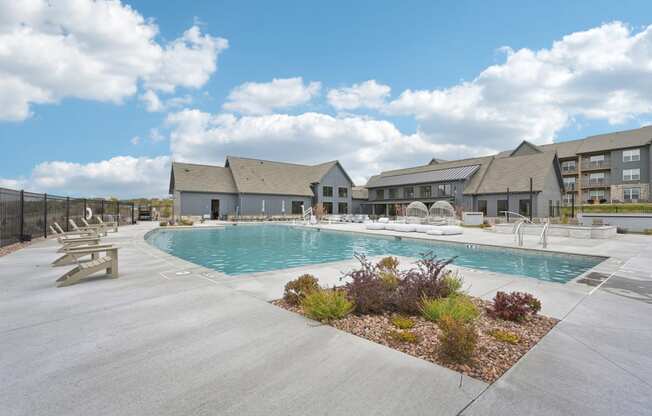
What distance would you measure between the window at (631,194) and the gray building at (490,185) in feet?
36.3

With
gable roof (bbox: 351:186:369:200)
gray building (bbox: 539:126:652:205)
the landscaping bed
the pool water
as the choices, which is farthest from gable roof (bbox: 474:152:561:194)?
the landscaping bed

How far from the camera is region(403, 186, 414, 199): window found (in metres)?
38.2

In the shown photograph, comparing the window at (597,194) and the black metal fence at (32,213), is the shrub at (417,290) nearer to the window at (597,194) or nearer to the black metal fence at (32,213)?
the black metal fence at (32,213)

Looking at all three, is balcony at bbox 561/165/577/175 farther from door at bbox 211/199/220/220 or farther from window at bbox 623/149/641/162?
door at bbox 211/199/220/220

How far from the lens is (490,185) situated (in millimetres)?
30703

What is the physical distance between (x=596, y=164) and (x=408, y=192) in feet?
83.5

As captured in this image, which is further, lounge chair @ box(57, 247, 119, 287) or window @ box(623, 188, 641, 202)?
window @ box(623, 188, 641, 202)

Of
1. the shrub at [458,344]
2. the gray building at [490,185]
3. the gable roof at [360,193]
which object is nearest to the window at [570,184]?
the gray building at [490,185]

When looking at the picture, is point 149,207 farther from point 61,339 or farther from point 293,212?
point 61,339

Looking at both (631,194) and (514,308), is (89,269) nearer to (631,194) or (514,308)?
(514,308)

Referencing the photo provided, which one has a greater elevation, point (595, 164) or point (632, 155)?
point (632, 155)

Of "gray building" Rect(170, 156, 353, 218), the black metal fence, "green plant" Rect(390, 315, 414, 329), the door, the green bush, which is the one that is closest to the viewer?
"green plant" Rect(390, 315, 414, 329)

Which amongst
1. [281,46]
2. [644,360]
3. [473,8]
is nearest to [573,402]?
[644,360]

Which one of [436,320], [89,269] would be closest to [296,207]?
[89,269]
